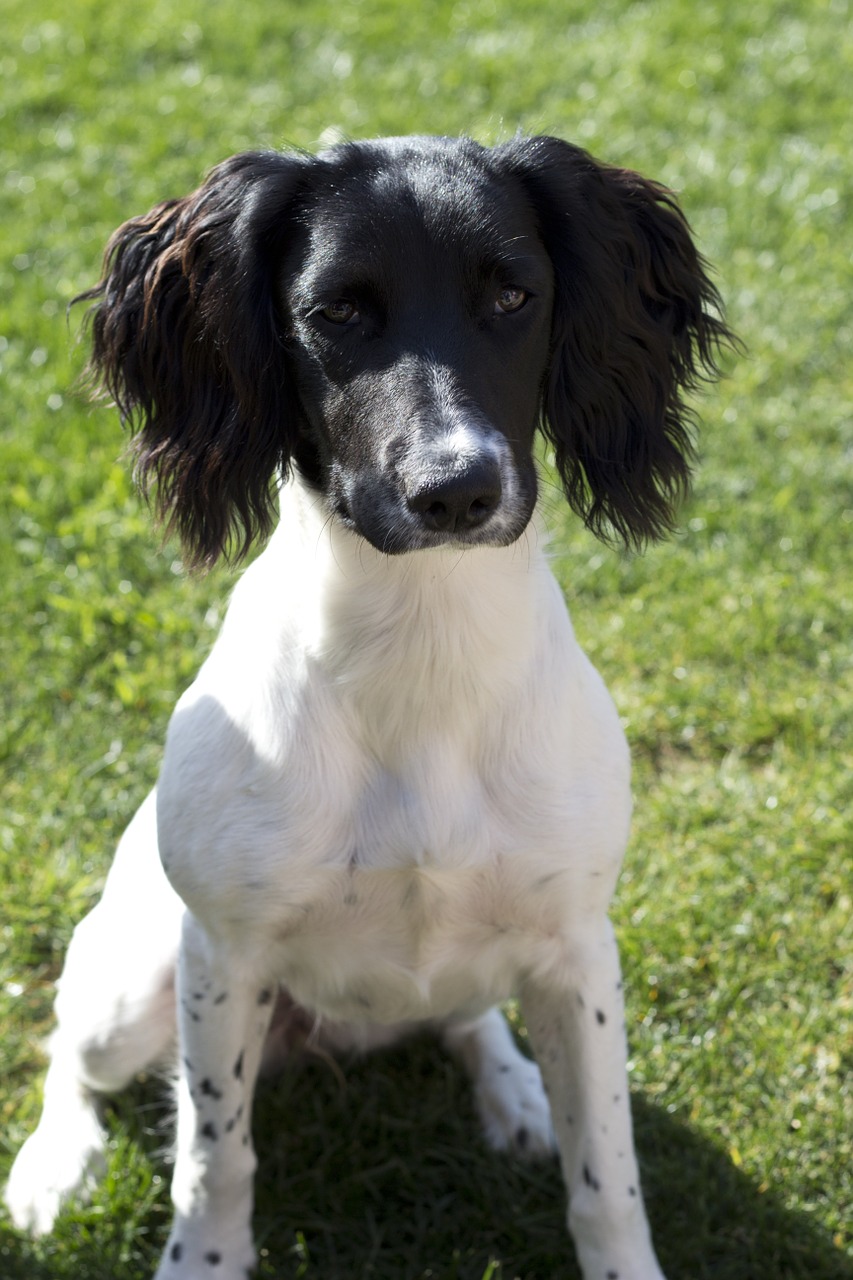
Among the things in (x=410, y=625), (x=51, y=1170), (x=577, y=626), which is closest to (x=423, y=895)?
(x=410, y=625)

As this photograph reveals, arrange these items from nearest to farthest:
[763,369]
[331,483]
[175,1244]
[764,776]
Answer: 1. [331,483]
2. [175,1244]
3. [764,776]
4. [763,369]

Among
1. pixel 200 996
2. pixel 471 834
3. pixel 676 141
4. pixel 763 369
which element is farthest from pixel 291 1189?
pixel 676 141

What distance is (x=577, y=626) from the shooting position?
174 inches

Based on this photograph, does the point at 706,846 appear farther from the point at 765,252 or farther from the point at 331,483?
the point at 765,252

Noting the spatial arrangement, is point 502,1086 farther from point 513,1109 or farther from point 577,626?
point 577,626

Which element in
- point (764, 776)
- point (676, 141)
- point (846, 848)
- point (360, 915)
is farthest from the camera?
point (676, 141)

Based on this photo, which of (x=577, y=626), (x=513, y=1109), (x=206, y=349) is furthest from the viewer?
(x=577, y=626)

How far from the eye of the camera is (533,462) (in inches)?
95.2

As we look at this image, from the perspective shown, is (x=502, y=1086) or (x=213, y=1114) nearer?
(x=213, y=1114)

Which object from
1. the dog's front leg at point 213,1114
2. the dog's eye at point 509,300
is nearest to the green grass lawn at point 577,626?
the dog's front leg at point 213,1114

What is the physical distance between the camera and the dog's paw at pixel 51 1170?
2.95m

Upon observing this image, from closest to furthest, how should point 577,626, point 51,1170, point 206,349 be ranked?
1. point 206,349
2. point 51,1170
3. point 577,626

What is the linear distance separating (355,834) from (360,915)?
0.50ft

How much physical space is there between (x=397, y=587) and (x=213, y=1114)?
1044mm
